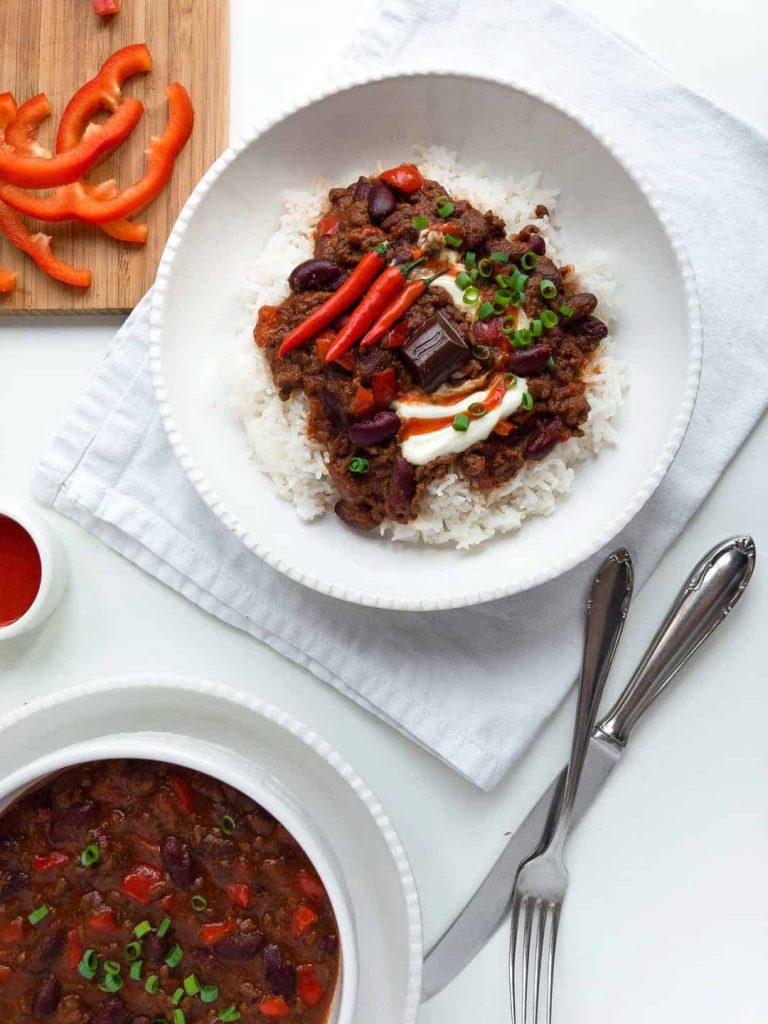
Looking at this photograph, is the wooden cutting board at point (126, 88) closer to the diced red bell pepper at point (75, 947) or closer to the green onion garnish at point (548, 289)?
the green onion garnish at point (548, 289)

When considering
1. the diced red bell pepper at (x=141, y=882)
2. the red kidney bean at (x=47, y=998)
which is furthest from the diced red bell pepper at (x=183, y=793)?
the red kidney bean at (x=47, y=998)

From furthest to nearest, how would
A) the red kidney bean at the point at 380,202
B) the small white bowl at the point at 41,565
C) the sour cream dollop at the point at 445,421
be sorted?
the small white bowl at the point at 41,565 → the red kidney bean at the point at 380,202 → the sour cream dollop at the point at 445,421

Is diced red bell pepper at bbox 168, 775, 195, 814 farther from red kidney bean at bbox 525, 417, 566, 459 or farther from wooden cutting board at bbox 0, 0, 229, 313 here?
wooden cutting board at bbox 0, 0, 229, 313

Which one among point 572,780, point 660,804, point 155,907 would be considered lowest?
point 155,907

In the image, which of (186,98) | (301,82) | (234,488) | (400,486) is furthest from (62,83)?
(400,486)

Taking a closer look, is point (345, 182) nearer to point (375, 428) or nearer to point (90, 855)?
point (375, 428)

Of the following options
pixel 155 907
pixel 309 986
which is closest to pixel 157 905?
pixel 155 907
